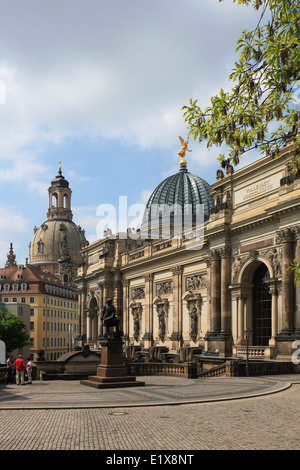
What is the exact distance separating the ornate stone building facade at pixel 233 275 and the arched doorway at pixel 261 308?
0.24 ft

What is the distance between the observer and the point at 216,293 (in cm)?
4547

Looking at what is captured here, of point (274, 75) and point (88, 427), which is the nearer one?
point (274, 75)

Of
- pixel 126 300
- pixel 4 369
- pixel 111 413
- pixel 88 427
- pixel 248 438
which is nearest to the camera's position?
pixel 248 438

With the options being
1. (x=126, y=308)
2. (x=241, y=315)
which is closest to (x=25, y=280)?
(x=126, y=308)

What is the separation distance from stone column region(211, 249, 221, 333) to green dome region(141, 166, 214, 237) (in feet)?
111

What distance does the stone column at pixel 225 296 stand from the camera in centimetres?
4425

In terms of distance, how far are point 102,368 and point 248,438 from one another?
635 inches

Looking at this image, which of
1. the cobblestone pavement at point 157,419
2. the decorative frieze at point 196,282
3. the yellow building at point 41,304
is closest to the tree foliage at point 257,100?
the cobblestone pavement at point 157,419

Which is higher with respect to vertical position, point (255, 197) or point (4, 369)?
point (255, 197)

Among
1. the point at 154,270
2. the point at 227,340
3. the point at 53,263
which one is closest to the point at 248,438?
the point at 227,340

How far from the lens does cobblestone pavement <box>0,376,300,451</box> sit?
13398mm

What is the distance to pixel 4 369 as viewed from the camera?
33531mm

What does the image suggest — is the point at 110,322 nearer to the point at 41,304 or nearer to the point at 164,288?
the point at 164,288
